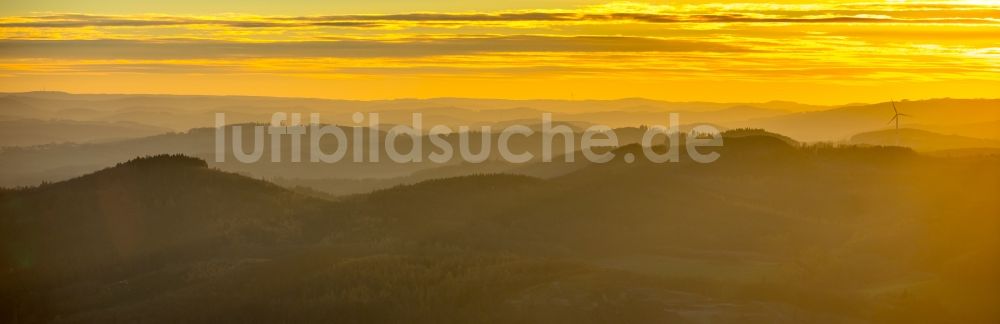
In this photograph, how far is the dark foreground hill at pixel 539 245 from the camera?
128 feet

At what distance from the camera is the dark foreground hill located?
3897 cm

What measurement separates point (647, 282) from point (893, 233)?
2344cm

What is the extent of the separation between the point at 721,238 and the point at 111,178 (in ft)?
115

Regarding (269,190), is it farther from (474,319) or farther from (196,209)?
(474,319)

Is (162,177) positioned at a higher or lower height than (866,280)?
higher

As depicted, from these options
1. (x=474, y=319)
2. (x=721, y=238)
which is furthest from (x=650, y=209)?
(x=474, y=319)

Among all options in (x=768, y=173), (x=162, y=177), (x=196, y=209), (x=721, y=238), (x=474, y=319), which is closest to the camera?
(x=474, y=319)

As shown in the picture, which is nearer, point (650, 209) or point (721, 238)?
point (721, 238)

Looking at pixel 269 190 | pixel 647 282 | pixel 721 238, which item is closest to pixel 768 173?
pixel 721 238

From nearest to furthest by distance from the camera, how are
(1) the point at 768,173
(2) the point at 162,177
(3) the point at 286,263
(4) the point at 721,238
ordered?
(3) the point at 286,263
(4) the point at 721,238
(2) the point at 162,177
(1) the point at 768,173

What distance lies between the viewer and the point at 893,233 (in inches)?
2352

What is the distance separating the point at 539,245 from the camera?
196 feet

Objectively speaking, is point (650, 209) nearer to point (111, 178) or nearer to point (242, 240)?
point (242, 240)

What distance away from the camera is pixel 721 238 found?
62188 mm
